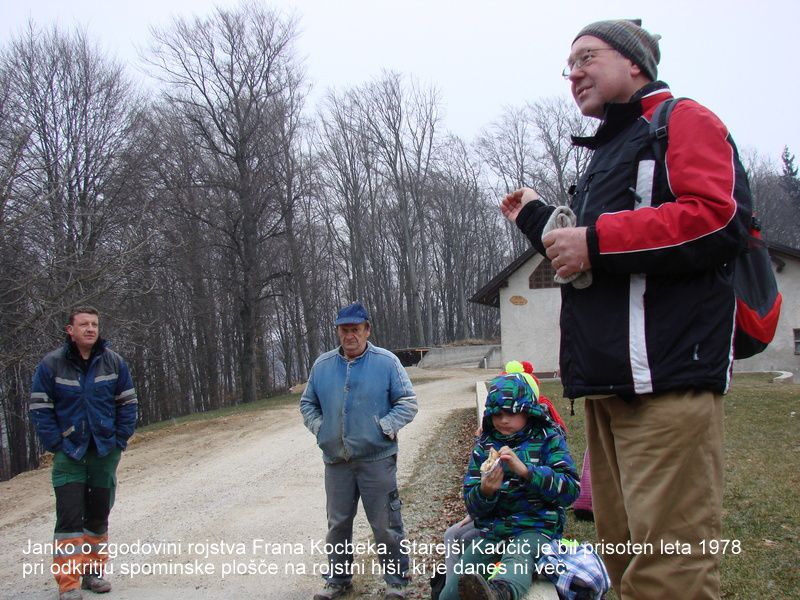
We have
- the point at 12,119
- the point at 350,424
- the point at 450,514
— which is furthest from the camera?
the point at 12,119

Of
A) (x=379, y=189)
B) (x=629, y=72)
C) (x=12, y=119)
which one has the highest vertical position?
(x=379, y=189)

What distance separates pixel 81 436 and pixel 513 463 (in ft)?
11.9

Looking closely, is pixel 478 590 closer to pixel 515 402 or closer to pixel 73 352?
pixel 515 402

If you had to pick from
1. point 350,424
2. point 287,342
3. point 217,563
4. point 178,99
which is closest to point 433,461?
point 217,563

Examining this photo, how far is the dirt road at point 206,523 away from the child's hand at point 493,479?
2.23 metres

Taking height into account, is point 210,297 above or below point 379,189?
below

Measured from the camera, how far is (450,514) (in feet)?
23.2

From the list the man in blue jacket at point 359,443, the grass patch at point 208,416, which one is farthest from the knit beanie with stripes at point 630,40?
A: the grass patch at point 208,416

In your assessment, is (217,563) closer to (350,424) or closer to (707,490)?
(350,424)

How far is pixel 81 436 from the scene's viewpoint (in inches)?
210

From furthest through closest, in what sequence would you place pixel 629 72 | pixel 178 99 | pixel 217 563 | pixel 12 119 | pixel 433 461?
pixel 178 99
pixel 12 119
pixel 433 461
pixel 217 563
pixel 629 72

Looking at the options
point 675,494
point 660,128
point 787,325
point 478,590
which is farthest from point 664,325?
point 787,325

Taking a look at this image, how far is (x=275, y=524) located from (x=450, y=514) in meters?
1.88

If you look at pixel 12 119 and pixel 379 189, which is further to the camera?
pixel 379 189
